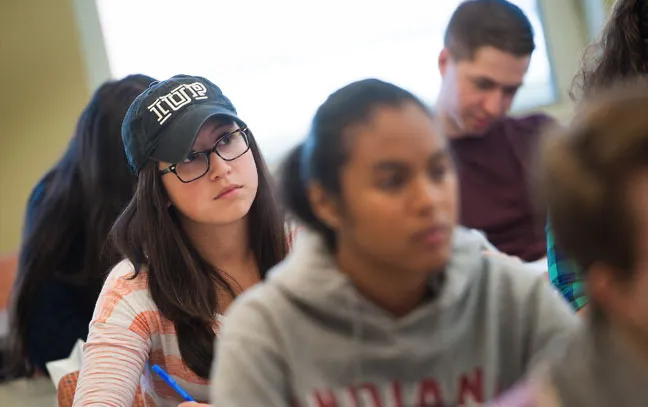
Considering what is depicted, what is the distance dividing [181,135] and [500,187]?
93cm

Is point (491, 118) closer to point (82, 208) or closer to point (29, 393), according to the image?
point (82, 208)

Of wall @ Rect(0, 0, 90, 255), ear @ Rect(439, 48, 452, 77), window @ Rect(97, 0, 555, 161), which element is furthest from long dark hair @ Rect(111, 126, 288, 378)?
wall @ Rect(0, 0, 90, 255)

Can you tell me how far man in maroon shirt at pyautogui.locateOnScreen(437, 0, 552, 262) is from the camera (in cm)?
182

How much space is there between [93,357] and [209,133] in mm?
380

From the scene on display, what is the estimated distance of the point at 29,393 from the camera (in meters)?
2.06

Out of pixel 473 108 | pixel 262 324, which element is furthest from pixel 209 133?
pixel 473 108

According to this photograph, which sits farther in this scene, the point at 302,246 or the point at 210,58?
the point at 210,58

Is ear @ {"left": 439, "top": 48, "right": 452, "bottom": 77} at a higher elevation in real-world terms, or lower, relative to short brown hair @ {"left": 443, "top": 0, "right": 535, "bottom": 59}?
lower

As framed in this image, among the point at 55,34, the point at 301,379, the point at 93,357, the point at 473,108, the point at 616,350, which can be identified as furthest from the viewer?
the point at 55,34

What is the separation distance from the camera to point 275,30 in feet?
9.69

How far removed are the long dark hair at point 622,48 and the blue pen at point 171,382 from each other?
76 cm

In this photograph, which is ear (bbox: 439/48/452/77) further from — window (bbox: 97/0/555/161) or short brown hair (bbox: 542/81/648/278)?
short brown hair (bbox: 542/81/648/278)

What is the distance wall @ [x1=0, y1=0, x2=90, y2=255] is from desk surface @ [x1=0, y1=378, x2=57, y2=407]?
0.98 meters

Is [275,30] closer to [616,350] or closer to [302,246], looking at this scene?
[302,246]
